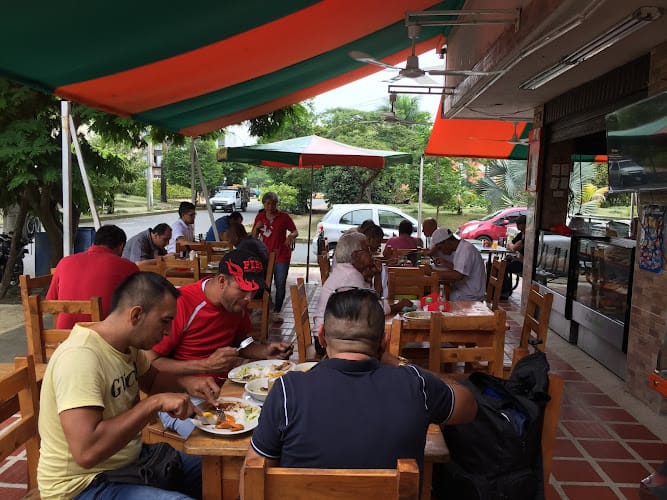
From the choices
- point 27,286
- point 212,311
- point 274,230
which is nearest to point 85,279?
point 27,286

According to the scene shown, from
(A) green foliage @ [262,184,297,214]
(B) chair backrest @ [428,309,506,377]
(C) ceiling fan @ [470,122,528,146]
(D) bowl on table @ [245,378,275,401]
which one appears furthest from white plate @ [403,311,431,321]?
(A) green foliage @ [262,184,297,214]

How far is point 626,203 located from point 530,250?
22.7 m

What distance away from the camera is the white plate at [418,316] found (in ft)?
12.1

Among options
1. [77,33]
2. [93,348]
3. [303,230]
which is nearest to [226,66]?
[77,33]

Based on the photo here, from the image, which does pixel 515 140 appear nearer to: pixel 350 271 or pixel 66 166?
pixel 350 271

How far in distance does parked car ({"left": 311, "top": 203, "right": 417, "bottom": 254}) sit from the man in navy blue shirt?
461 inches

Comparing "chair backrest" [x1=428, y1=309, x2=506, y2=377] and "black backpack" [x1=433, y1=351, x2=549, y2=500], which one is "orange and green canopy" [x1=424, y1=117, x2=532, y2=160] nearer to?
"chair backrest" [x1=428, y1=309, x2=506, y2=377]

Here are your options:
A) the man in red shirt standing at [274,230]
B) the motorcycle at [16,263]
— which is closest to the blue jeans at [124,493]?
the man in red shirt standing at [274,230]

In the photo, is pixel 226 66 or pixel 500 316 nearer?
pixel 500 316

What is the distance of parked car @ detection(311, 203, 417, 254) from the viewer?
13578 mm

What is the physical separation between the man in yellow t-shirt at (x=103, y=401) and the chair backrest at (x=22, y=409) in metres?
0.19

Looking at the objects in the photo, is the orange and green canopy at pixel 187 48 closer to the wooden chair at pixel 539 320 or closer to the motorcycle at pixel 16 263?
the wooden chair at pixel 539 320

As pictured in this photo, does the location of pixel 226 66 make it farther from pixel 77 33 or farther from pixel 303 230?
pixel 303 230

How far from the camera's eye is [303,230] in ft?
77.8
